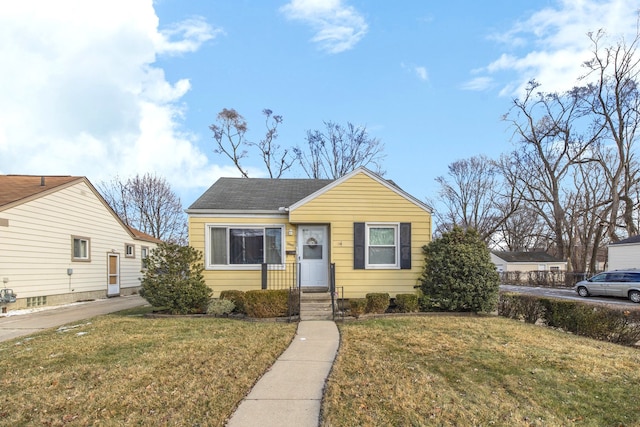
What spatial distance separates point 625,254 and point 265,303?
24015mm

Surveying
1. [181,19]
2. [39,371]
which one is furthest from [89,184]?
[39,371]

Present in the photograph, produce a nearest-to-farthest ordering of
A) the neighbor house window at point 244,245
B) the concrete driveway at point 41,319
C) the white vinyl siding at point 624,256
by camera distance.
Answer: the concrete driveway at point 41,319 < the neighbor house window at point 244,245 < the white vinyl siding at point 624,256

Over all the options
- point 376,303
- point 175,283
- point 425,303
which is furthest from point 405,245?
point 175,283

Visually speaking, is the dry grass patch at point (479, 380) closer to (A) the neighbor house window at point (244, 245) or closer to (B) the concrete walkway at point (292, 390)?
(B) the concrete walkway at point (292, 390)

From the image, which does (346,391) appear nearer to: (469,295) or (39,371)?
(39,371)

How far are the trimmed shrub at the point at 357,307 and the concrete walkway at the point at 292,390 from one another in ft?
8.64

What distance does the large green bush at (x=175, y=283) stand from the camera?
380 inches

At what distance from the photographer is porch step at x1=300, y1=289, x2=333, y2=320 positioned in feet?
30.7

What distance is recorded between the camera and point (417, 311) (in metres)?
10.1

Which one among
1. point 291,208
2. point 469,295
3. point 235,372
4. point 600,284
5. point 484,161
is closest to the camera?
point 235,372

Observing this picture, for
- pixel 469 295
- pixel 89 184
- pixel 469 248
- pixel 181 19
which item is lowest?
pixel 469 295

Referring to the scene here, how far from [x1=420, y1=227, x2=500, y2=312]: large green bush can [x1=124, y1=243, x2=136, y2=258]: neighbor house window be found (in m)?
15.2

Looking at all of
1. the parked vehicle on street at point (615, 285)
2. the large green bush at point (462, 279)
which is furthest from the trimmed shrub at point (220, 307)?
the parked vehicle on street at point (615, 285)

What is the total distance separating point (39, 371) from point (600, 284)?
22.3 metres
